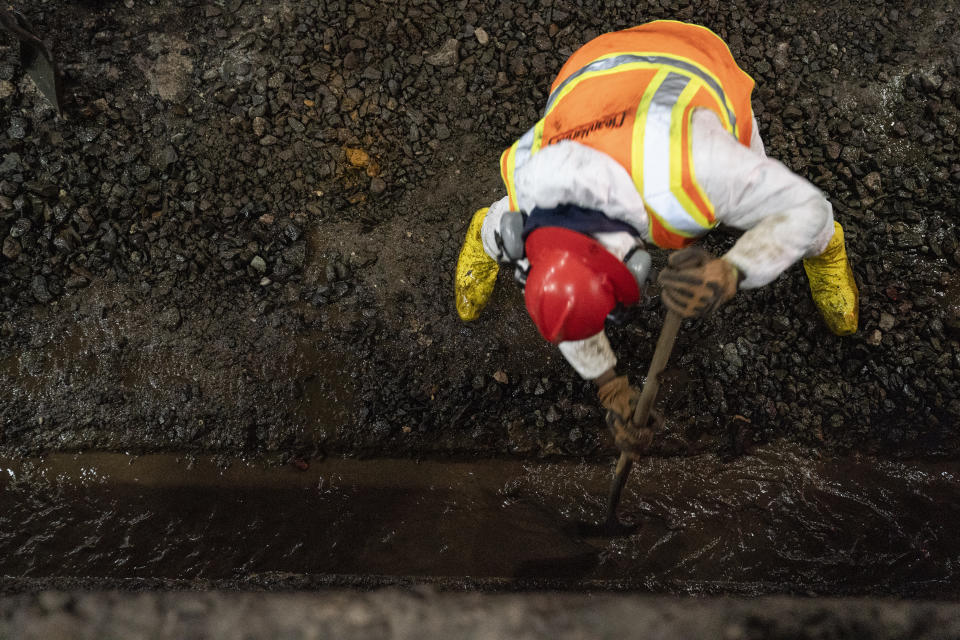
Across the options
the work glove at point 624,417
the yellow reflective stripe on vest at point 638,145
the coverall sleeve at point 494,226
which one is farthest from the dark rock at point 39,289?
the yellow reflective stripe on vest at point 638,145

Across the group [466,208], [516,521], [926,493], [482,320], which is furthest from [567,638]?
[926,493]

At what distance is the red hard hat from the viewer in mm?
1758

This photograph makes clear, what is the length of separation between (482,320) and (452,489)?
0.90m

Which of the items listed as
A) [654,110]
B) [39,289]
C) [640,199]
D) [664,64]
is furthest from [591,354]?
[39,289]

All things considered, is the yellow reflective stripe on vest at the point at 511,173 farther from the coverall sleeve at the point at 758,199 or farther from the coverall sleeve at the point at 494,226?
the coverall sleeve at the point at 758,199

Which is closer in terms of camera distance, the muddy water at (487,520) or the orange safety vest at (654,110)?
the orange safety vest at (654,110)

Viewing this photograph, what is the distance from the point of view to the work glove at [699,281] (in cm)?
185

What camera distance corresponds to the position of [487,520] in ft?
9.40

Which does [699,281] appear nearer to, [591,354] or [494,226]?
[591,354]

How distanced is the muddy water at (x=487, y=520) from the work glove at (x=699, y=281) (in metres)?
1.36

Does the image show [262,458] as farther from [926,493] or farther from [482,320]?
[926,493]

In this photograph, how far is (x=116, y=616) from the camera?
1045 millimetres

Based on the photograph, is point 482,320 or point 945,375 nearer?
point 945,375

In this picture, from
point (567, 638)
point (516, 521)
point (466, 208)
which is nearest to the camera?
point (567, 638)
